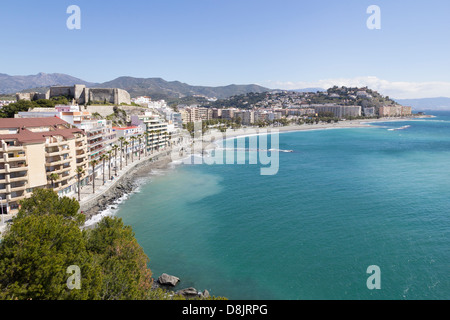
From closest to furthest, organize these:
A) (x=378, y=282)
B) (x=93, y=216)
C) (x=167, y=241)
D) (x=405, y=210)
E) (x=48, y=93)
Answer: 1. (x=378, y=282)
2. (x=167, y=241)
3. (x=93, y=216)
4. (x=405, y=210)
5. (x=48, y=93)

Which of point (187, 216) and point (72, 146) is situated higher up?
point (72, 146)

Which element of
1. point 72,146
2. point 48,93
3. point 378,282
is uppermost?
point 48,93

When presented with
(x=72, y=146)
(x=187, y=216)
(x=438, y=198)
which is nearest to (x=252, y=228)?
(x=187, y=216)

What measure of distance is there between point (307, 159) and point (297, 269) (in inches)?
1991

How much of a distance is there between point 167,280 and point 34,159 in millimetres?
20061

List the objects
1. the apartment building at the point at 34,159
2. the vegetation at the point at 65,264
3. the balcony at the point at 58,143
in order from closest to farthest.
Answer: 1. the vegetation at the point at 65,264
2. the apartment building at the point at 34,159
3. the balcony at the point at 58,143

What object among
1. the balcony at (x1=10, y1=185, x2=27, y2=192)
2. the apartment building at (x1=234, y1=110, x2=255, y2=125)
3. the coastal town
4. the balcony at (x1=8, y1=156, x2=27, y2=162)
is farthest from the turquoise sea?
the apartment building at (x1=234, y1=110, x2=255, y2=125)

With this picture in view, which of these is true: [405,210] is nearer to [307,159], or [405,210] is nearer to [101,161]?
[307,159]

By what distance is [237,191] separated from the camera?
44.3 meters

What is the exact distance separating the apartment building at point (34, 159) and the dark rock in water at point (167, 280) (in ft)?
58.4

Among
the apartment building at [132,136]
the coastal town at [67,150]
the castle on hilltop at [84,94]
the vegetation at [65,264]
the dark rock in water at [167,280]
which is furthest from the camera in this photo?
the castle on hilltop at [84,94]

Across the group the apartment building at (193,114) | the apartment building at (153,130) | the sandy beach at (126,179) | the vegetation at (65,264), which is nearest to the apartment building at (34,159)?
the sandy beach at (126,179)

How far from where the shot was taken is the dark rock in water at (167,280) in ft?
67.4

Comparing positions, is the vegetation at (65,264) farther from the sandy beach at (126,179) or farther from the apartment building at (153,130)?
the apartment building at (153,130)
